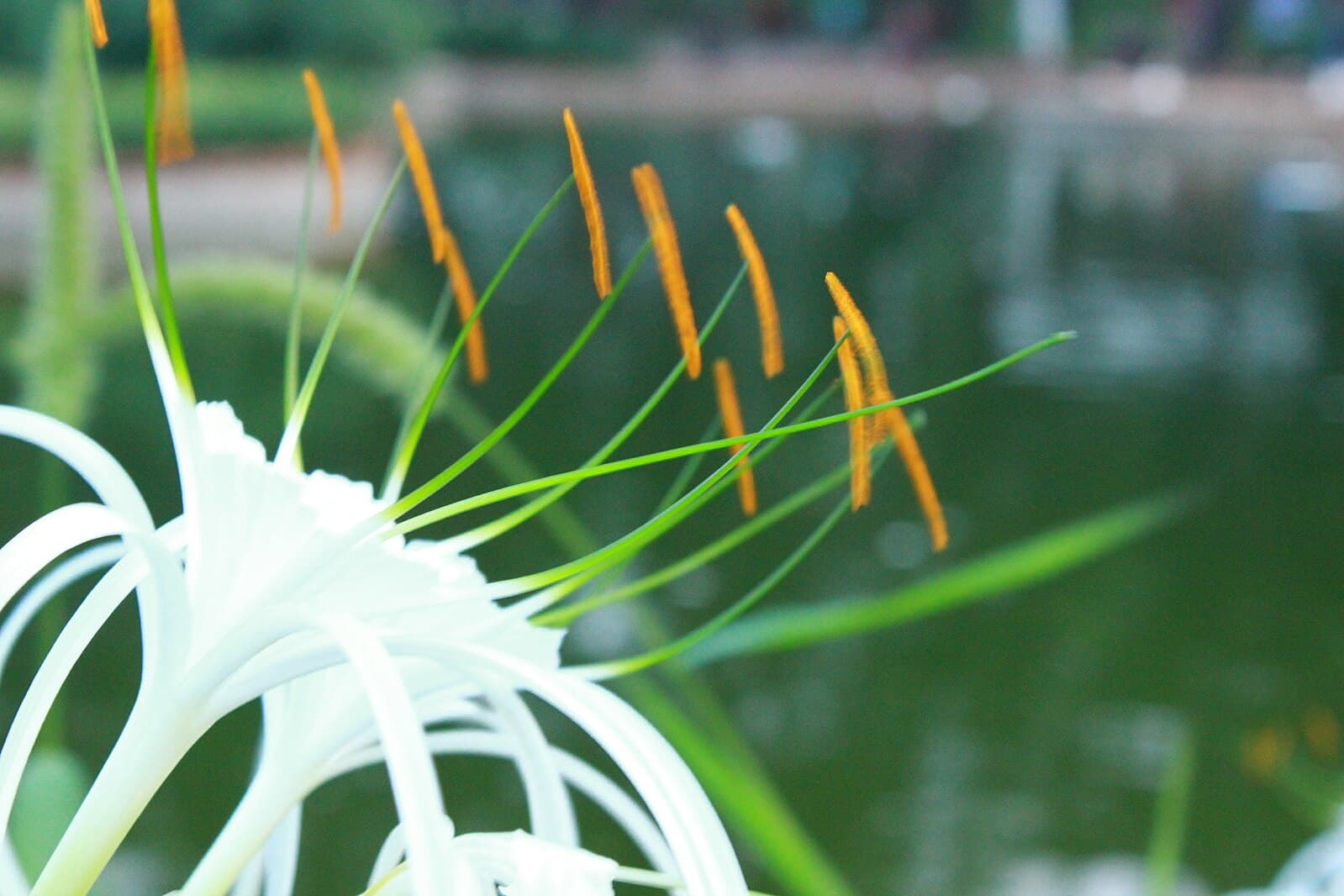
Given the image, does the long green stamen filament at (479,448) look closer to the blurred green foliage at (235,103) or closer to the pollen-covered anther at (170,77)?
the pollen-covered anther at (170,77)

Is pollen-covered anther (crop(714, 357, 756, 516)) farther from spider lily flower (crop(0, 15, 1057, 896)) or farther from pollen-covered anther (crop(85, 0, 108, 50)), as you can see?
pollen-covered anther (crop(85, 0, 108, 50))

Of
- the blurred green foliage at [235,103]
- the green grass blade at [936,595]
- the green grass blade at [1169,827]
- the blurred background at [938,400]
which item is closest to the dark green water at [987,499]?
the blurred background at [938,400]

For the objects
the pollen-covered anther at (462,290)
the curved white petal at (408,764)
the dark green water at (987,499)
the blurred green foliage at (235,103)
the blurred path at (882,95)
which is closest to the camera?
the curved white petal at (408,764)

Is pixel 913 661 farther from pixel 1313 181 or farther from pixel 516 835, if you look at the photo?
pixel 1313 181

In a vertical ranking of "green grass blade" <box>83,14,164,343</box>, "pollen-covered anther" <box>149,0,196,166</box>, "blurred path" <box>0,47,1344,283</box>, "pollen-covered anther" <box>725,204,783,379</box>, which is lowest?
"pollen-covered anther" <box>725,204,783,379</box>

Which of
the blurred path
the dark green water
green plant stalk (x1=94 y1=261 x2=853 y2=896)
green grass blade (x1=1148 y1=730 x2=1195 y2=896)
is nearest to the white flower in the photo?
green plant stalk (x1=94 y1=261 x2=853 y2=896)

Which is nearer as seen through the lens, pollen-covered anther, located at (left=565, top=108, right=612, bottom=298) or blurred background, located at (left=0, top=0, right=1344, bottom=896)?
pollen-covered anther, located at (left=565, top=108, right=612, bottom=298)
